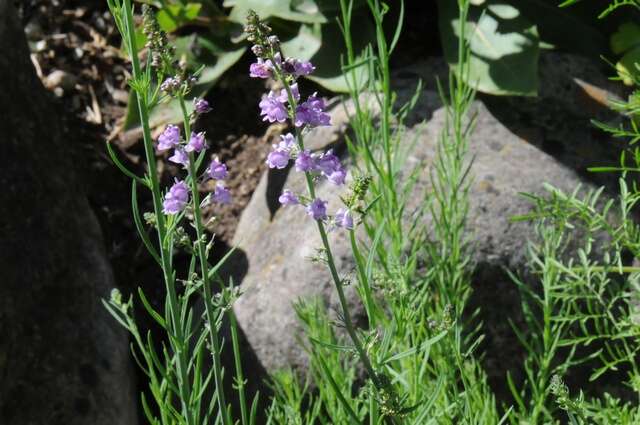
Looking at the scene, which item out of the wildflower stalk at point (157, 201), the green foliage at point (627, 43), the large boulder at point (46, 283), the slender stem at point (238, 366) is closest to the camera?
the wildflower stalk at point (157, 201)

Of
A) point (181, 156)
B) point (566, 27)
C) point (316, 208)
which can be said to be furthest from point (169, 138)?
point (566, 27)

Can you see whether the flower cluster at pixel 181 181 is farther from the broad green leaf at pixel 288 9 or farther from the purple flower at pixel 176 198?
the broad green leaf at pixel 288 9

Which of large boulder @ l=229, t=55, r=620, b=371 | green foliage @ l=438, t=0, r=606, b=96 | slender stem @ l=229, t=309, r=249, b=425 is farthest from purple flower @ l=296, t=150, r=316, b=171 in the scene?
green foliage @ l=438, t=0, r=606, b=96

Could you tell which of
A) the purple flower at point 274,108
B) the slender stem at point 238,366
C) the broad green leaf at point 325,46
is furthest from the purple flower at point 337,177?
the broad green leaf at point 325,46

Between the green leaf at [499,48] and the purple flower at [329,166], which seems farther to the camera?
the green leaf at [499,48]

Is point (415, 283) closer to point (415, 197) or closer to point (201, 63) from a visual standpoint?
point (415, 197)

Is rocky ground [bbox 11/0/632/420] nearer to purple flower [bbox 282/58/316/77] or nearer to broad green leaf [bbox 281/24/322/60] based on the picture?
broad green leaf [bbox 281/24/322/60]
